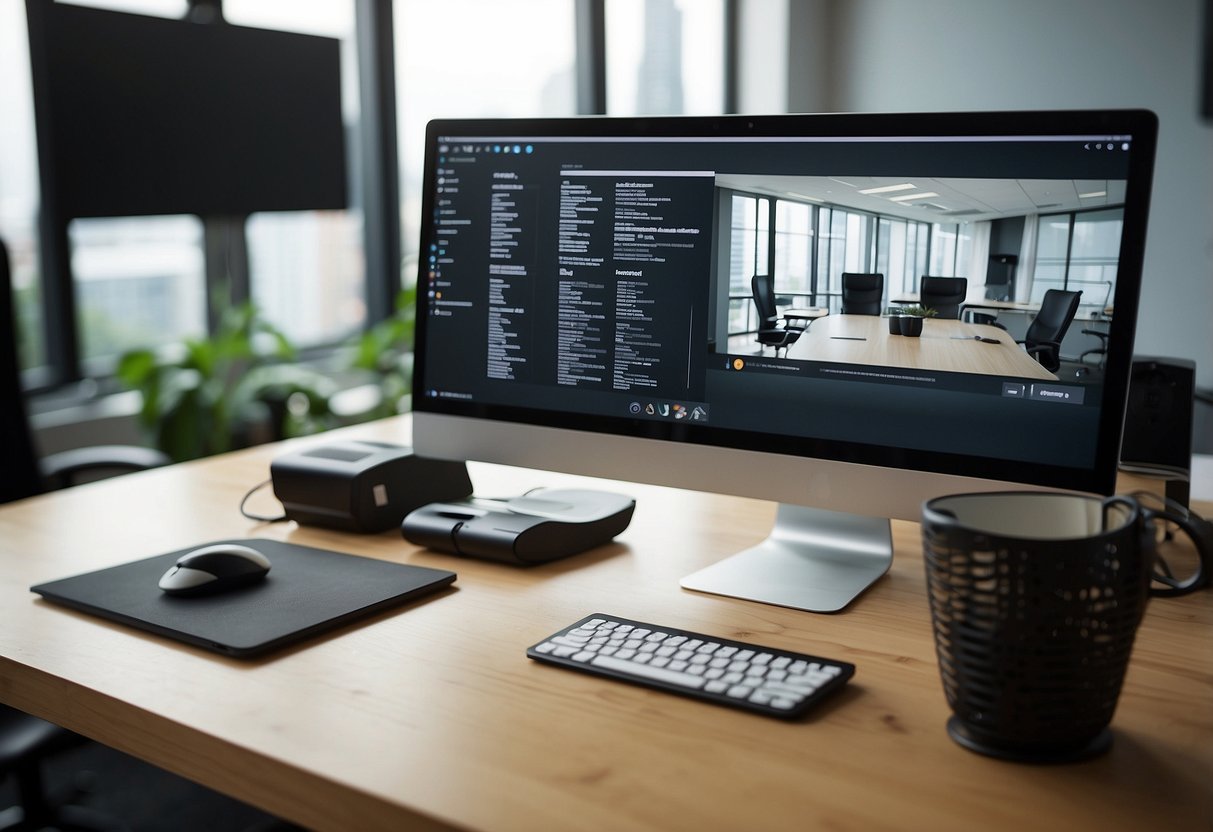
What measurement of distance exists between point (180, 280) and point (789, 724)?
9.27 feet

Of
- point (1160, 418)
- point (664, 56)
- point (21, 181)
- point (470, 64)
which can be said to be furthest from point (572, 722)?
point (664, 56)

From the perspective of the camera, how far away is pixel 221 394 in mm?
2801

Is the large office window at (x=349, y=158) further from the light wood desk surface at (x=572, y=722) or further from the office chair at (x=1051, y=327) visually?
the office chair at (x=1051, y=327)

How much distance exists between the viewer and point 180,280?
3.20 meters

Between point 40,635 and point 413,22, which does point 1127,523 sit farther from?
point 413,22

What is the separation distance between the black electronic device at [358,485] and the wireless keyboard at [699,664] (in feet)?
1.41

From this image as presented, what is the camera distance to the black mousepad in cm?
99

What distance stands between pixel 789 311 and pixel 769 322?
0.08 feet

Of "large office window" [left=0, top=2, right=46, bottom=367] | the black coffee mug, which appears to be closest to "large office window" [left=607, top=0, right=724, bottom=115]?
"large office window" [left=0, top=2, right=46, bottom=367]

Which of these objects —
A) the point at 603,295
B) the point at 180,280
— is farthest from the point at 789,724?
the point at 180,280

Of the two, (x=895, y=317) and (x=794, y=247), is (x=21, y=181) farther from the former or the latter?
(x=895, y=317)

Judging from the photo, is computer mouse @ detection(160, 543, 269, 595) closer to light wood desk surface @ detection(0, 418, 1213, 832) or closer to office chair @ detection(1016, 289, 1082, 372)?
light wood desk surface @ detection(0, 418, 1213, 832)

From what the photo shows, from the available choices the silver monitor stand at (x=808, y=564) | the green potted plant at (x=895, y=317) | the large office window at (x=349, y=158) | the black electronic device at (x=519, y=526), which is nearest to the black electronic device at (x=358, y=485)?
the black electronic device at (x=519, y=526)

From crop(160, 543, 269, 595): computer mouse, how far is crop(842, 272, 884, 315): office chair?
2.17 feet
